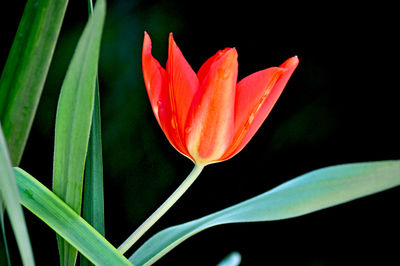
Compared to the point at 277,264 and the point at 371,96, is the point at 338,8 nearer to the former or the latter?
the point at 371,96

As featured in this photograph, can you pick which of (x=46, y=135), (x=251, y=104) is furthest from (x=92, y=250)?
(x=46, y=135)

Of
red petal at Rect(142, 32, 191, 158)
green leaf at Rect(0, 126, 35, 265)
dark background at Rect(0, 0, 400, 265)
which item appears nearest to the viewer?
green leaf at Rect(0, 126, 35, 265)

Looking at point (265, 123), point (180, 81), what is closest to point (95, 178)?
point (180, 81)

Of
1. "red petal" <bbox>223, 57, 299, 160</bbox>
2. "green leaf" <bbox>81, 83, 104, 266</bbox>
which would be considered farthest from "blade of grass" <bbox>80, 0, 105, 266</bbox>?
"red petal" <bbox>223, 57, 299, 160</bbox>

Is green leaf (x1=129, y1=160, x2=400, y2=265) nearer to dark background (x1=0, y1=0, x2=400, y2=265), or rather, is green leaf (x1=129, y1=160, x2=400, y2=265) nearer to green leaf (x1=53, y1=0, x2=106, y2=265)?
green leaf (x1=53, y1=0, x2=106, y2=265)

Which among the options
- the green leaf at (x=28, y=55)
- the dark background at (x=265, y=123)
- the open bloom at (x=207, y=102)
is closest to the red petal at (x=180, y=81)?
the open bloom at (x=207, y=102)

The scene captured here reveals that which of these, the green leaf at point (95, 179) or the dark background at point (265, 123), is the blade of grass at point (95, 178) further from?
the dark background at point (265, 123)
